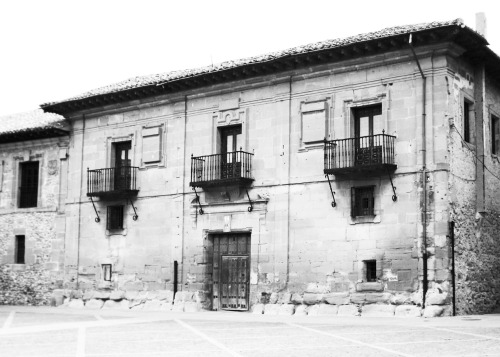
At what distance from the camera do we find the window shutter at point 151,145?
2531cm

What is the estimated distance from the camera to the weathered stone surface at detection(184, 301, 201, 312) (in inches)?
934

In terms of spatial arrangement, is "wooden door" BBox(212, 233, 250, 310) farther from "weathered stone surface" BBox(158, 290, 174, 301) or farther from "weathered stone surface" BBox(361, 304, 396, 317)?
"weathered stone surface" BBox(361, 304, 396, 317)

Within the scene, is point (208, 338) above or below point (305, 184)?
below

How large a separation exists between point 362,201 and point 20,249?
14139mm

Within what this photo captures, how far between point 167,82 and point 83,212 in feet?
18.7

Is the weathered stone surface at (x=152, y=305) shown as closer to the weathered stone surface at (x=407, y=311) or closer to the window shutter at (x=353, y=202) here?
the window shutter at (x=353, y=202)

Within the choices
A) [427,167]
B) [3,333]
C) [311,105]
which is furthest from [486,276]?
[3,333]

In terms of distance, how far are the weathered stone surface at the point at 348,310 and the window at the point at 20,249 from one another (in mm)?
13429

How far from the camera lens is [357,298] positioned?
20531 millimetres

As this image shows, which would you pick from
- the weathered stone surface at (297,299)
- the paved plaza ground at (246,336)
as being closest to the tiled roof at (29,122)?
the paved plaza ground at (246,336)

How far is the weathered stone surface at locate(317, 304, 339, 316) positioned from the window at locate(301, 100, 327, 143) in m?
4.49

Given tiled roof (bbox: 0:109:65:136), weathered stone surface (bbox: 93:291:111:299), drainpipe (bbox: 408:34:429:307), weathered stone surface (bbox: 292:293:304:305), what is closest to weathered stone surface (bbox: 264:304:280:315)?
weathered stone surface (bbox: 292:293:304:305)

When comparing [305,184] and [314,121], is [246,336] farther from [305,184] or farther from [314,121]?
[314,121]

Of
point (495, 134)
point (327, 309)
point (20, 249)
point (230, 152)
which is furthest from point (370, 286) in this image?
point (20, 249)
